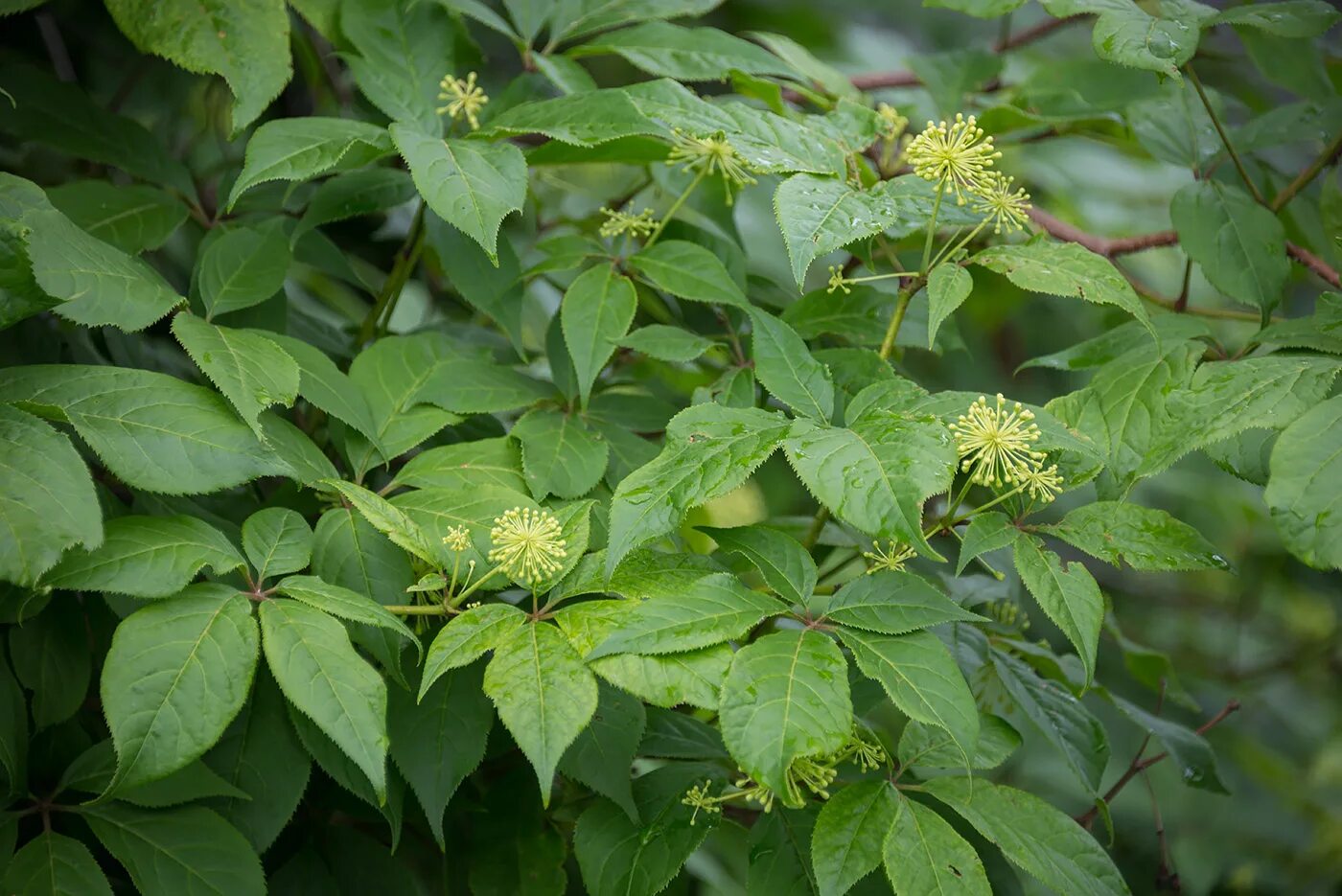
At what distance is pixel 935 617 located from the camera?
803 mm

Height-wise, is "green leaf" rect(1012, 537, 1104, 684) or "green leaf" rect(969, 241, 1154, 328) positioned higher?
"green leaf" rect(969, 241, 1154, 328)

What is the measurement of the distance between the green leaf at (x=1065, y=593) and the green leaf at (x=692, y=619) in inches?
7.8

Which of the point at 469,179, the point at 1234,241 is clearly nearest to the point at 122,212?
the point at 469,179

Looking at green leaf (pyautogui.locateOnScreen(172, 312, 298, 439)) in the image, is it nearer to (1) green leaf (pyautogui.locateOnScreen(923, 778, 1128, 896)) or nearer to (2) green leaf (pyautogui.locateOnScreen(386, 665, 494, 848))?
(2) green leaf (pyautogui.locateOnScreen(386, 665, 494, 848))

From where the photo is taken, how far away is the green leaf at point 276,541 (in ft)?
2.72

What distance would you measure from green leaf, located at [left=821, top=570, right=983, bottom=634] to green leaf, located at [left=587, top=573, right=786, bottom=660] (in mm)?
54

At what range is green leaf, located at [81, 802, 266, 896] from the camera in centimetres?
82

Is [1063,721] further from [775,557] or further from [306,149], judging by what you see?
[306,149]

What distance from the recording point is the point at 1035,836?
2.93 feet

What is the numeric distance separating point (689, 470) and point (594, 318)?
0.30 metres

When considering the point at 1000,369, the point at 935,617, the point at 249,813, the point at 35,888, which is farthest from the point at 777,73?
the point at 1000,369

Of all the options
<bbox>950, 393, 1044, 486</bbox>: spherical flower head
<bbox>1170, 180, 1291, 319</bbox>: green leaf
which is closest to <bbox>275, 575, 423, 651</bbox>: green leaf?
<bbox>950, 393, 1044, 486</bbox>: spherical flower head

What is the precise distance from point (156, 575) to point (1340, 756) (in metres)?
2.58

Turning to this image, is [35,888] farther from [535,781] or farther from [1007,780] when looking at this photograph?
[1007,780]
